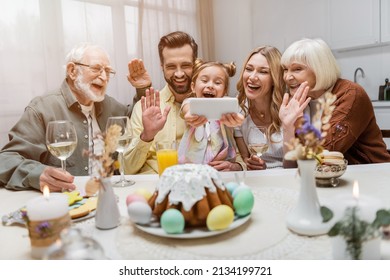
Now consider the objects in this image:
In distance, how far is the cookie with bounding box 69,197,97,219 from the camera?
2.43 feet

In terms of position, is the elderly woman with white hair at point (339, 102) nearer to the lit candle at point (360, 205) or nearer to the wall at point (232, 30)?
the lit candle at point (360, 205)

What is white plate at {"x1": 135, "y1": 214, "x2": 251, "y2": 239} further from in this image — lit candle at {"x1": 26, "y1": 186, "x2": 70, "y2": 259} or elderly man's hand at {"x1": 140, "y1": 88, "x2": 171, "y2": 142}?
elderly man's hand at {"x1": 140, "y1": 88, "x2": 171, "y2": 142}

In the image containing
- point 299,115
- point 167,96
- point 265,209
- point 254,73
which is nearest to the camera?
point 265,209

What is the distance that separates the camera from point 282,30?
3383 mm

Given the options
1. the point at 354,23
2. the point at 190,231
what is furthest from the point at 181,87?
the point at 354,23

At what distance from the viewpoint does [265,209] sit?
77cm

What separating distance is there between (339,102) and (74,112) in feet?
3.76

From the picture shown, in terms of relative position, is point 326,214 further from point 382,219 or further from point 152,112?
point 152,112

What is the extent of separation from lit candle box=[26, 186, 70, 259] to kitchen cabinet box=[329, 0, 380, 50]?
129 inches
